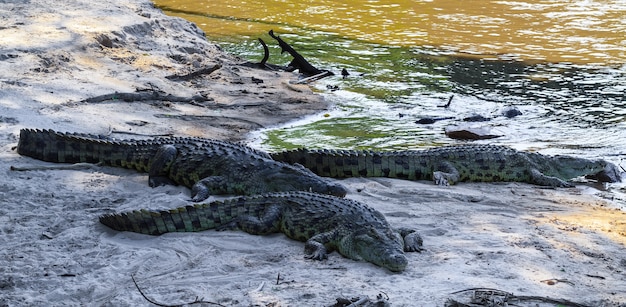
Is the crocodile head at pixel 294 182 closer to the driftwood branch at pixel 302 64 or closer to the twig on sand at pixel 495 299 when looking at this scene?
the twig on sand at pixel 495 299

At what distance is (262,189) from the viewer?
19.7ft

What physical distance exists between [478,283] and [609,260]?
1160 mm

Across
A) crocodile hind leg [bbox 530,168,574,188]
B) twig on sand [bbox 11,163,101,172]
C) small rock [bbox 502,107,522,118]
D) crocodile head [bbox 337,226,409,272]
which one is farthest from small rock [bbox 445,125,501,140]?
crocodile head [bbox 337,226,409,272]

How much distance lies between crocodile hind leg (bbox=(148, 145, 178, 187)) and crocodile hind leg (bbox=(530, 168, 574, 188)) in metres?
3.38

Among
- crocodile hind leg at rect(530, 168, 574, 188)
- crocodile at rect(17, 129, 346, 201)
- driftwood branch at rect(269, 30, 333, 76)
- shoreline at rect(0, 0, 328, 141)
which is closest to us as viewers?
crocodile at rect(17, 129, 346, 201)

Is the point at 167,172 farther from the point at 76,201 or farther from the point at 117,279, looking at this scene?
the point at 117,279

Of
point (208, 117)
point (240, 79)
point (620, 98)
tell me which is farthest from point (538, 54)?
point (208, 117)

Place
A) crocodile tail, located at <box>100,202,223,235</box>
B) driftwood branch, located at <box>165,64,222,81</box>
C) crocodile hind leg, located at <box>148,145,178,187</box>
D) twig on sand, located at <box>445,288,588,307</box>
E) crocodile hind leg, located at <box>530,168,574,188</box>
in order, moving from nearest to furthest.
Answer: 1. twig on sand, located at <box>445,288,588,307</box>
2. crocodile tail, located at <box>100,202,223,235</box>
3. crocodile hind leg, located at <box>148,145,178,187</box>
4. crocodile hind leg, located at <box>530,168,574,188</box>
5. driftwood branch, located at <box>165,64,222,81</box>

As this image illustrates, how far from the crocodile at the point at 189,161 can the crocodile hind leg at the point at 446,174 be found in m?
1.30

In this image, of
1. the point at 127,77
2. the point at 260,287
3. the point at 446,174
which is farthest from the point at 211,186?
the point at 127,77

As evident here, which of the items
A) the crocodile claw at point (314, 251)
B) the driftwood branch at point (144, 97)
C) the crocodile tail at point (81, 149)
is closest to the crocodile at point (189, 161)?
the crocodile tail at point (81, 149)

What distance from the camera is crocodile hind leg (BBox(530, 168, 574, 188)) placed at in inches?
288

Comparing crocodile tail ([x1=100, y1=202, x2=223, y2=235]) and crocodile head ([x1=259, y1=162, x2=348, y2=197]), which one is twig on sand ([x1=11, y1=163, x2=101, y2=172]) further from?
crocodile head ([x1=259, y1=162, x2=348, y2=197])

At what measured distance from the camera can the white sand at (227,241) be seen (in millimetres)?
4094
